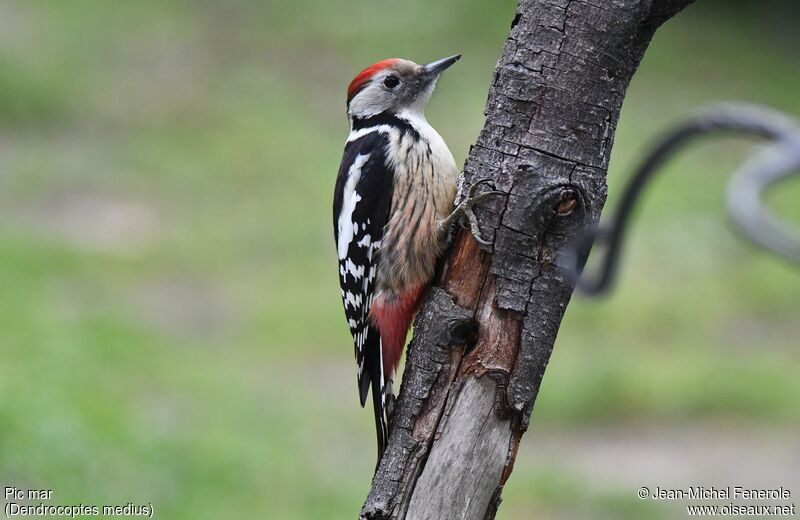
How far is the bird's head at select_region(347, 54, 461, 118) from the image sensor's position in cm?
371

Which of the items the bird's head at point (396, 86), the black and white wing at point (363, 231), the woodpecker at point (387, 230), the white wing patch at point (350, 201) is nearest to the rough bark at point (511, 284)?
the woodpecker at point (387, 230)

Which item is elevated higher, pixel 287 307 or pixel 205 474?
pixel 287 307

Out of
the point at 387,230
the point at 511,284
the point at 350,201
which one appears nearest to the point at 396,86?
the point at 350,201

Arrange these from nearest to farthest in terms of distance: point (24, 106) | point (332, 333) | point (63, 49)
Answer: point (332, 333), point (24, 106), point (63, 49)

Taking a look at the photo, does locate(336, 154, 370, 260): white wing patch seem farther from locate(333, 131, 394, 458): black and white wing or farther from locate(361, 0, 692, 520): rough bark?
locate(361, 0, 692, 520): rough bark

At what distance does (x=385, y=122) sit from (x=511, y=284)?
4.38ft

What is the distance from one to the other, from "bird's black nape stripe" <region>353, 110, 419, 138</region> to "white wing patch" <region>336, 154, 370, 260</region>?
0.61ft

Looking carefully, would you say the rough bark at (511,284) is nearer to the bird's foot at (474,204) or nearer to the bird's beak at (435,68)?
the bird's foot at (474,204)

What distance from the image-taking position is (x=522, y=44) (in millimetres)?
2385

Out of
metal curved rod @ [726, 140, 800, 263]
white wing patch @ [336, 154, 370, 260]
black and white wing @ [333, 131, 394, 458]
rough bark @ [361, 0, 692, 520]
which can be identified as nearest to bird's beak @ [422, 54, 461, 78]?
black and white wing @ [333, 131, 394, 458]

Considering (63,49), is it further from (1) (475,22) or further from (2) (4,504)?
(2) (4,504)

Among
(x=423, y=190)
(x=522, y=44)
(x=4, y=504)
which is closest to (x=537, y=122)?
(x=522, y=44)

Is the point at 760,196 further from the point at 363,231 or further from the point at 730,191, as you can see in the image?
the point at 363,231

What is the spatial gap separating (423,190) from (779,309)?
17.6 feet
